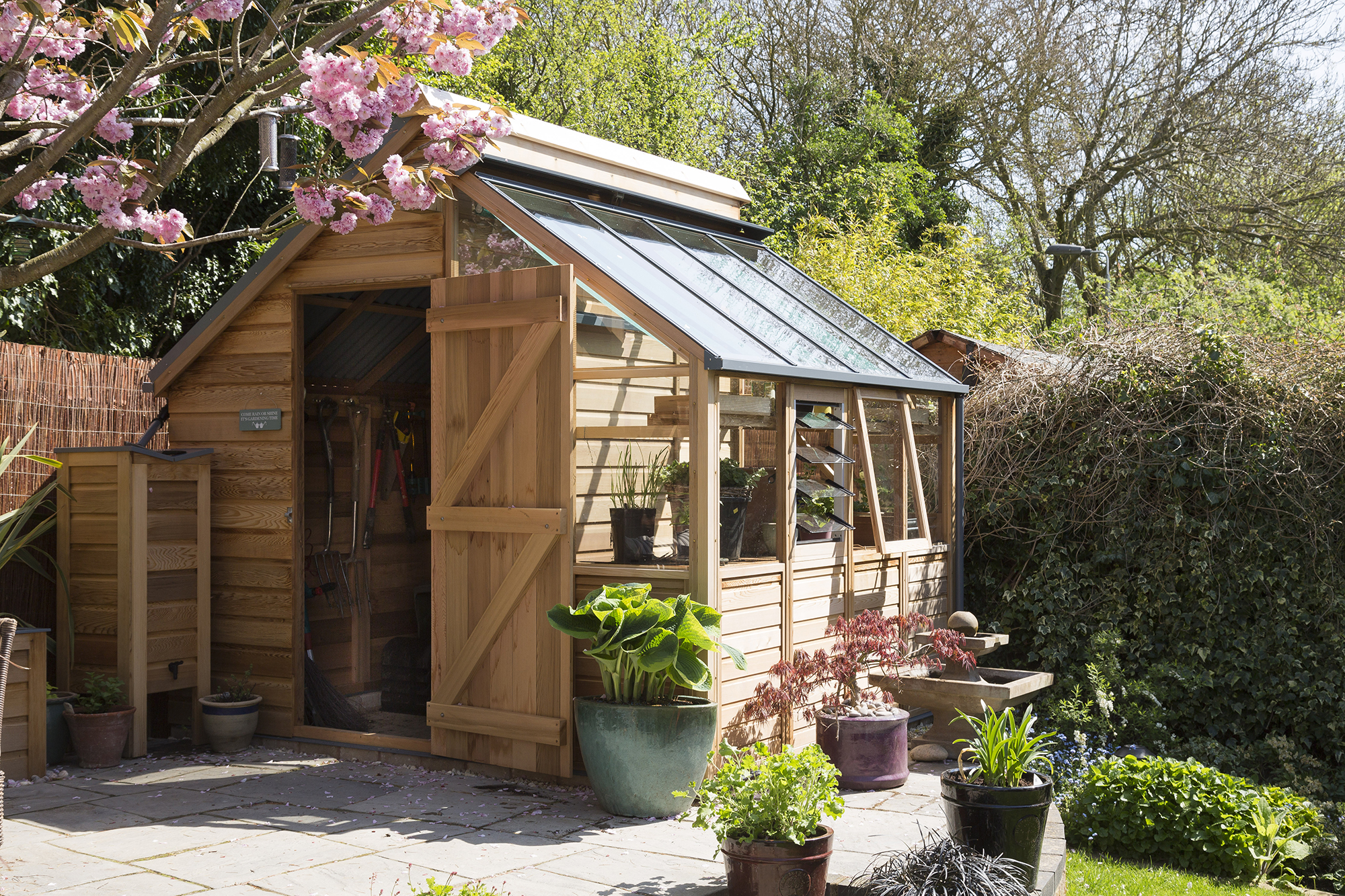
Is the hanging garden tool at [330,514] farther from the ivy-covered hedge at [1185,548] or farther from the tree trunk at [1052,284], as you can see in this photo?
the tree trunk at [1052,284]

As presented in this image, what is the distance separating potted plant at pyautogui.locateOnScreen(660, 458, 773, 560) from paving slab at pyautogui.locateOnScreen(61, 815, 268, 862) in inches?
82.0

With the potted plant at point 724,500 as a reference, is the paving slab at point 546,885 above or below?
below

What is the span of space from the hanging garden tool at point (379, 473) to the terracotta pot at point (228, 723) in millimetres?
1590

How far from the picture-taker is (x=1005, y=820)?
146 inches

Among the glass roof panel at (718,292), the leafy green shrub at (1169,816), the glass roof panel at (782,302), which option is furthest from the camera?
the glass roof panel at (782,302)

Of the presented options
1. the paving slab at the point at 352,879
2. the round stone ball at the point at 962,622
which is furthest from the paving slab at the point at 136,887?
the round stone ball at the point at 962,622

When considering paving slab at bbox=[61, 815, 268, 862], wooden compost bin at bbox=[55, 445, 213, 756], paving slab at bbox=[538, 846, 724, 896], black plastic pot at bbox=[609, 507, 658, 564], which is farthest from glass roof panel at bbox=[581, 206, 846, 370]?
paving slab at bbox=[61, 815, 268, 862]

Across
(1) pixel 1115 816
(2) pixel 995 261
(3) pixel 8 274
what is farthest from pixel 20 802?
(2) pixel 995 261

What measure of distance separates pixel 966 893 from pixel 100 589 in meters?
4.68

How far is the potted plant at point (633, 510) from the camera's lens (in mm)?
5152

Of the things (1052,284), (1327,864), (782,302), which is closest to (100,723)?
(782,302)

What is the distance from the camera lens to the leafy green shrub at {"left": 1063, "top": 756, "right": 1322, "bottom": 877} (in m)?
5.12

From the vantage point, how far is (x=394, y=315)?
732 centimetres

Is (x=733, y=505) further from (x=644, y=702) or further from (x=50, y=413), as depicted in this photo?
(x=50, y=413)
